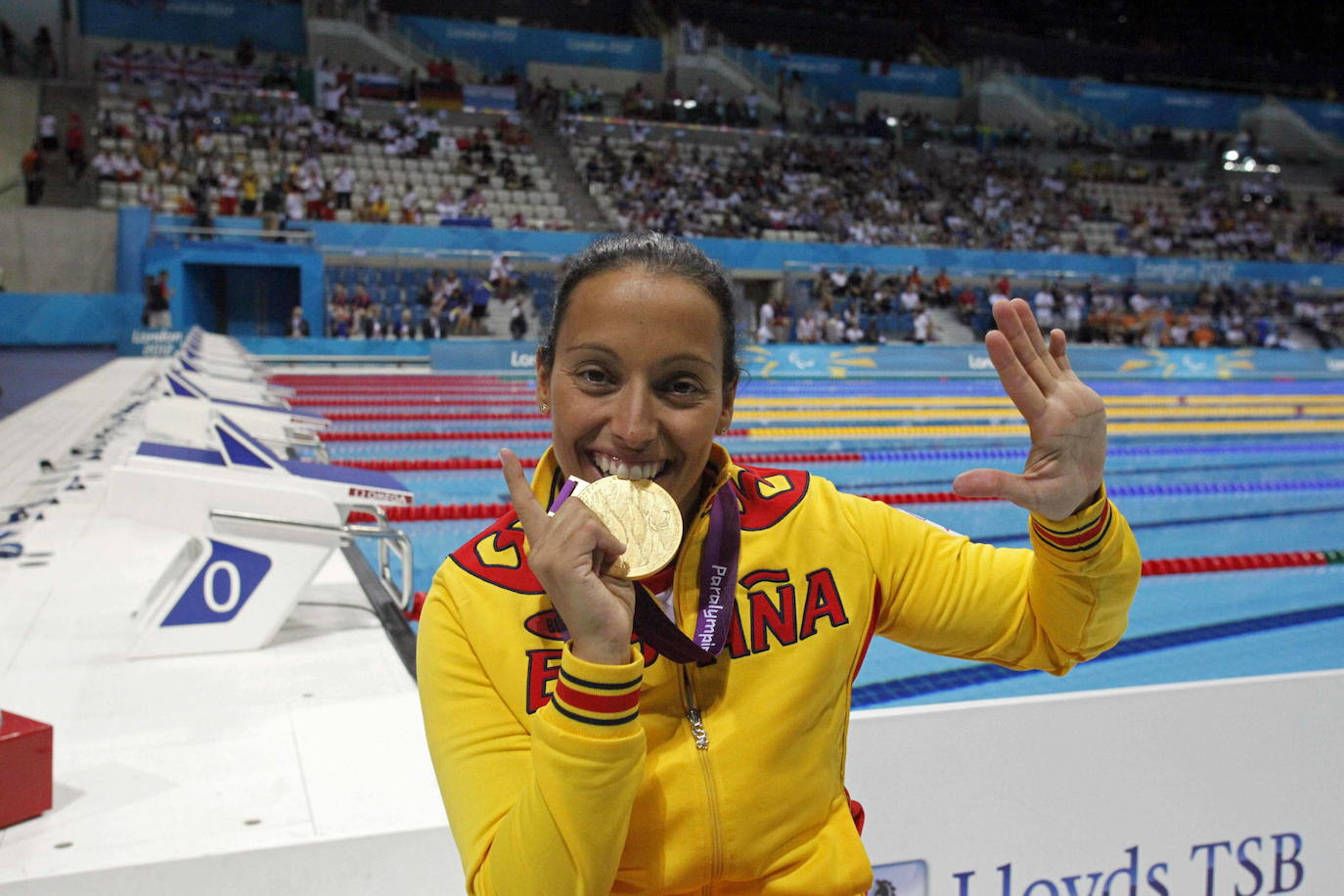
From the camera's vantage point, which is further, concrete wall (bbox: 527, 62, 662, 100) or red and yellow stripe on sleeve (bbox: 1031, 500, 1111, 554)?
concrete wall (bbox: 527, 62, 662, 100)

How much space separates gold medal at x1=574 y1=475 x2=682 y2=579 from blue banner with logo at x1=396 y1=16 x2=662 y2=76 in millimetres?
26209

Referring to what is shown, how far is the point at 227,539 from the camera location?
137 inches

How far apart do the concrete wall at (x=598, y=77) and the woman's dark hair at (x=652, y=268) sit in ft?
86.1

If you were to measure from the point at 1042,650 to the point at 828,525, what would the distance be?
347 millimetres

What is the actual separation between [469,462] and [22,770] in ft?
18.4

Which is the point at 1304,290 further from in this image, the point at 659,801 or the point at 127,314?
the point at 659,801

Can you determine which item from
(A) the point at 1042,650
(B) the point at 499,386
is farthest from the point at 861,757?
(B) the point at 499,386

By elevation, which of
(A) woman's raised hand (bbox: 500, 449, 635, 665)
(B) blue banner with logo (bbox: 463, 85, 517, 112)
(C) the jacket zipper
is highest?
(B) blue banner with logo (bbox: 463, 85, 517, 112)

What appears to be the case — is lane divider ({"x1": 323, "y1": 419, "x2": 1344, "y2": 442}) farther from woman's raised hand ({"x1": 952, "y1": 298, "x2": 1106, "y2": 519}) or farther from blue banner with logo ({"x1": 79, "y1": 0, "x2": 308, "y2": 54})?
blue banner with logo ({"x1": 79, "y1": 0, "x2": 308, "y2": 54})

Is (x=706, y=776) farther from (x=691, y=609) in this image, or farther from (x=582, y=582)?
(x=582, y=582)

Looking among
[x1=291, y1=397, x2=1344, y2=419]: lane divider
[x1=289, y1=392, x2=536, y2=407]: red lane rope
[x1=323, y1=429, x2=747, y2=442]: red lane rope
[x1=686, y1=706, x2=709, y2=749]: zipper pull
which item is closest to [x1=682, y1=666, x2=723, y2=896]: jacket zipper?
[x1=686, y1=706, x2=709, y2=749]: zipper pull

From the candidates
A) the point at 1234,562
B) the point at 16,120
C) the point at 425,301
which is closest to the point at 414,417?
the point at 1234,562

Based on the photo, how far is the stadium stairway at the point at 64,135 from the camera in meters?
18.8

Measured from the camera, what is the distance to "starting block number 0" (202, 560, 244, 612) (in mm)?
3527
